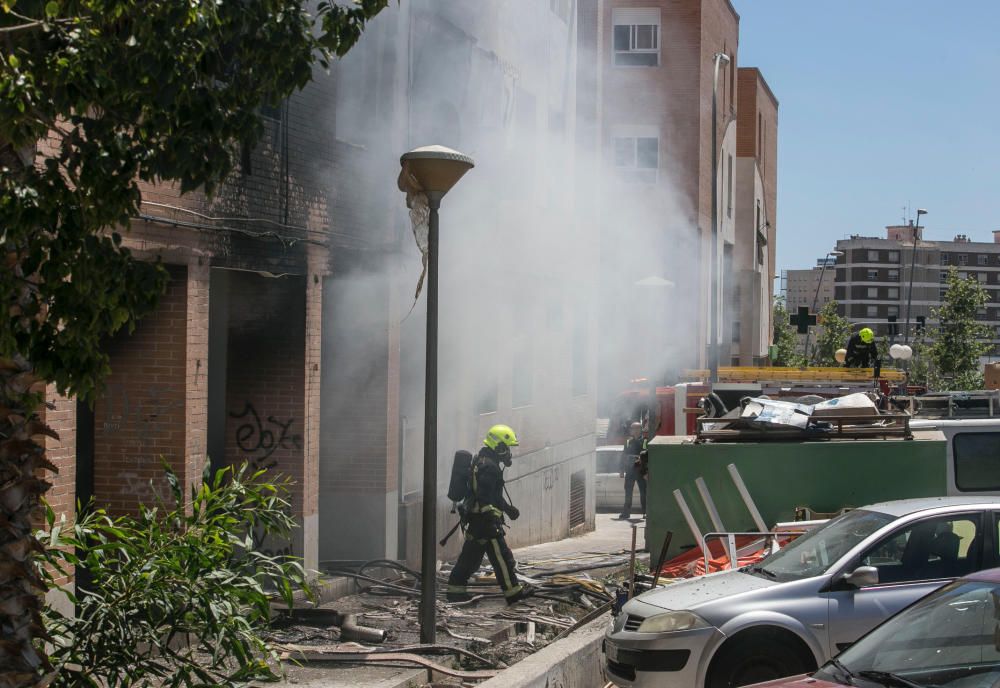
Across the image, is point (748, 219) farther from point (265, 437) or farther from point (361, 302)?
point (265, 437)

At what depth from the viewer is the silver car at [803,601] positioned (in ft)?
22.9

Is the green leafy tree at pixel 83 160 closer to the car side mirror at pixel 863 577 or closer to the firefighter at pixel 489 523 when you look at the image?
the car side mirror at pixel 863 577

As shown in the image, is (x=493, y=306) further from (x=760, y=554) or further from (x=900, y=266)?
(x=900, y=266)

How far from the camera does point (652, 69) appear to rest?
33.9 m

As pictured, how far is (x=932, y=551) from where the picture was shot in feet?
24.2

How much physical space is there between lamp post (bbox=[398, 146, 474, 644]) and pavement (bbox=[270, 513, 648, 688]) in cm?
49

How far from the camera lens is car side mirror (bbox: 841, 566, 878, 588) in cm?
677

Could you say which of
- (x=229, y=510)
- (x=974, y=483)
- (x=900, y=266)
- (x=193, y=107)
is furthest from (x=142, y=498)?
(x=900, y=266)

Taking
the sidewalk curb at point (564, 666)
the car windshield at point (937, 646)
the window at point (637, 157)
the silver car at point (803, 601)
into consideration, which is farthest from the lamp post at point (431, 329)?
the window at point (637, 157)

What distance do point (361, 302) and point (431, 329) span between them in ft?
13.7

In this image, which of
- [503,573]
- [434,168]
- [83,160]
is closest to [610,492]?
[503,573]

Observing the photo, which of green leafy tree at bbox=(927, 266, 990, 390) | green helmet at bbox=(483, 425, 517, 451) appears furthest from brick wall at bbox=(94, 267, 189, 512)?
green leafy tree at bbox=(927, 266, 990, 390)

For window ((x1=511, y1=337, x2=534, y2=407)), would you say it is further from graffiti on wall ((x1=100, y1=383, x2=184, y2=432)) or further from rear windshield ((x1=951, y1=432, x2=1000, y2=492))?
graffiti on wall ((x1=100, y1=383, x2=184, y2=432))

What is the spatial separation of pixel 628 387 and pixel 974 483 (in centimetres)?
2311
